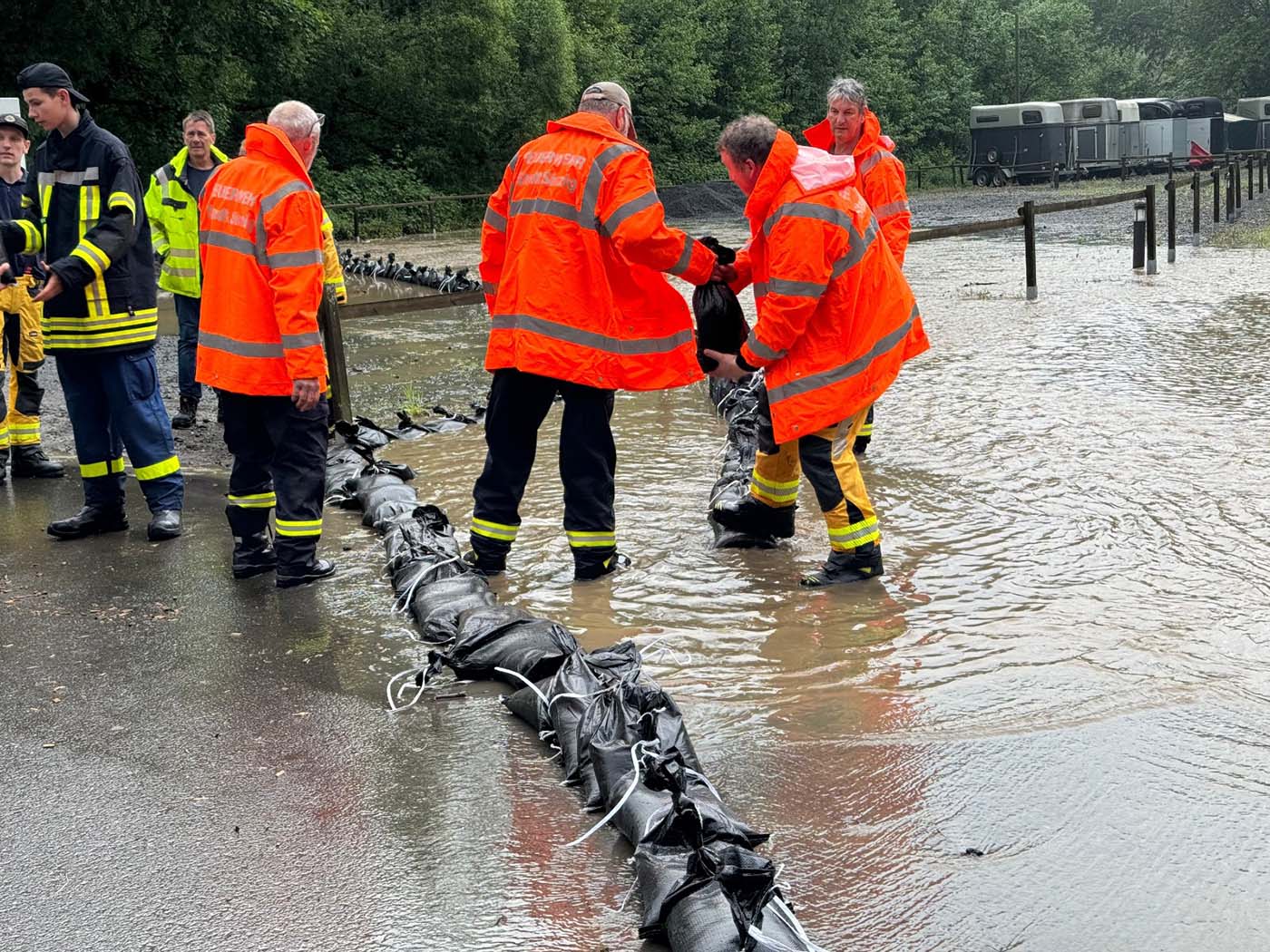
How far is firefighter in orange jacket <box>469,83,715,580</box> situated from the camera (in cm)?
534

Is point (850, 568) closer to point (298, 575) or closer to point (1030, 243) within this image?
point (298, 575)

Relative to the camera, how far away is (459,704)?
4.33 m

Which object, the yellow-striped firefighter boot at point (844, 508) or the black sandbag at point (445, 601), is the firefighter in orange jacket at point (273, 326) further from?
the yellow-striped firefighter boot at point (844, 508)

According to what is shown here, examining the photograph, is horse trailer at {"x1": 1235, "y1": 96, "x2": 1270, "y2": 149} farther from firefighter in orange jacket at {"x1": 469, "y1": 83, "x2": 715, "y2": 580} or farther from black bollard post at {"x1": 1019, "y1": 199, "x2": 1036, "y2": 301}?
firefighter in orange jacket at {"x1": 469, "y1": 83, "x2": 715, "y2": 580}

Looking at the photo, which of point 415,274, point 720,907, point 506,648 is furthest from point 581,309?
point 415,274

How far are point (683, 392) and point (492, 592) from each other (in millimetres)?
4816

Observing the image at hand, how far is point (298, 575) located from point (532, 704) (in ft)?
5.83

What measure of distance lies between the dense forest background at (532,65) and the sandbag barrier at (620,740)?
23039 millimetres

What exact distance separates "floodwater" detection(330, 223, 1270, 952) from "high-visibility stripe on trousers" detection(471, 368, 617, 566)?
7.9 inches

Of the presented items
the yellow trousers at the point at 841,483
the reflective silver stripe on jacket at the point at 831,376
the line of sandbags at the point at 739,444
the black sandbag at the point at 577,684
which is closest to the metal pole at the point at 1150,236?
the line of sandbags at the point at 739,444

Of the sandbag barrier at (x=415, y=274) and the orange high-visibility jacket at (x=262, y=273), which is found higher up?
the orange high-visibility jacket at (x=262, y=273)

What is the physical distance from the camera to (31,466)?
7461 millimetres

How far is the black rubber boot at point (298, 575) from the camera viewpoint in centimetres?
557

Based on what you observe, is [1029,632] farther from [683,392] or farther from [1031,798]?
[683,392]
